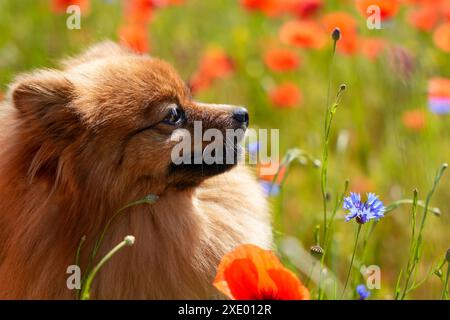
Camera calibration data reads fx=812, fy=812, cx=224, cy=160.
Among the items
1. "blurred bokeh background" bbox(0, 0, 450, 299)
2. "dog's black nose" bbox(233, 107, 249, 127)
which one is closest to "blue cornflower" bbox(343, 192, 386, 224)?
"dog's black nose" bbox(233, 107, 249, 127)

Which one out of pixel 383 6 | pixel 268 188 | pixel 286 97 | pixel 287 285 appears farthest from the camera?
pixel 286 97

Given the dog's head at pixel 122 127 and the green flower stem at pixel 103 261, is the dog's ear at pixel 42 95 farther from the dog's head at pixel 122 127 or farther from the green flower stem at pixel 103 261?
the green flower stem at pixel 103 261

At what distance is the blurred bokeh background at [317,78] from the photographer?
4.15 m

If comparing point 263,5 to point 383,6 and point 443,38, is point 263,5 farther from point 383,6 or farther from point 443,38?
point 443,38

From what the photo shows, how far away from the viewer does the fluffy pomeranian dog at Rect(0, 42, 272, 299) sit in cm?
280

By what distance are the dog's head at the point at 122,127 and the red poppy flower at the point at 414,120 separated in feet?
5.39

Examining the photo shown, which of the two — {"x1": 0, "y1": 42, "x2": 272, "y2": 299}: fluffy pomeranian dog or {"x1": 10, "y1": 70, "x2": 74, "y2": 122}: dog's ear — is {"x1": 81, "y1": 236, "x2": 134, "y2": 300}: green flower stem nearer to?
{"x1": 0, "y1": 42, "x2": 272, "y2": 299}: fluffy pomeranian dog

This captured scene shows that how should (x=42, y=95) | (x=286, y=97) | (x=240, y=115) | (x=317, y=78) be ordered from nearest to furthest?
1. (x=42, y=95)
2. (x=240, y=115)
3. (x=286, y=97)
4. (x=317, y=78)

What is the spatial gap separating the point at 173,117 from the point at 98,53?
647 mm

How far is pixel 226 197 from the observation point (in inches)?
126

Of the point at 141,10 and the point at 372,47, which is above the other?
the point at 141,10

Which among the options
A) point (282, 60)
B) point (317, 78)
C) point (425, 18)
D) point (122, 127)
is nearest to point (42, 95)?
point (122, 127)

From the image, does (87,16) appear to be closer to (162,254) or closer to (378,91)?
(378,91)

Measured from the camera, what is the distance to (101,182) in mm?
2838
